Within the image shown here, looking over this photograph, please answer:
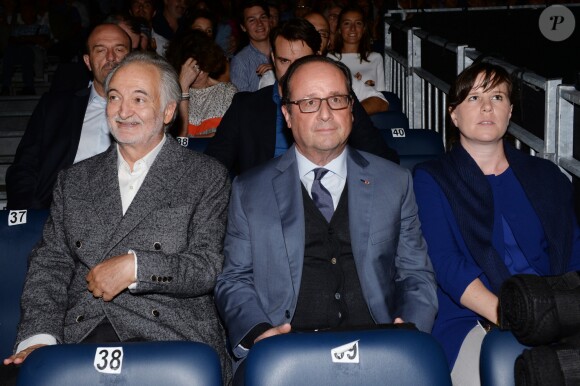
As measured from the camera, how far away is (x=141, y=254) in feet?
8.57

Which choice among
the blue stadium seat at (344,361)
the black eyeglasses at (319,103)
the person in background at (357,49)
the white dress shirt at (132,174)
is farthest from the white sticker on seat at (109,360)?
the person in background at (357,49)

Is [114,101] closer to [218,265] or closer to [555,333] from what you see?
[218,265]

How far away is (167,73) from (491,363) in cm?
146

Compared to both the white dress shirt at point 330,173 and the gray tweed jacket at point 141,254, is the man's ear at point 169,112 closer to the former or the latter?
the gray tweed jacket at point 141,254

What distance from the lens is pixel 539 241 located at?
113 inches

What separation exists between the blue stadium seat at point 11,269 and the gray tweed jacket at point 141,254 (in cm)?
25

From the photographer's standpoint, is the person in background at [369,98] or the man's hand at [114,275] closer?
the man's hand at [114,275]

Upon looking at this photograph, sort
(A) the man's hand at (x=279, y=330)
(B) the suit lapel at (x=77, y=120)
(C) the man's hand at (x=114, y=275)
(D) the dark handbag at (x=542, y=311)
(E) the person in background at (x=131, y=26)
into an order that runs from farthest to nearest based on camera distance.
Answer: (E) the person in background at (x=131, y=26) → (B) the suit lapel at (x=77, y=120) → (C) the man's hand at (x=114, y=275) → (A) the man's hand at (x=279, y=330) → (D) the dark handbag at (x=542, y=311)

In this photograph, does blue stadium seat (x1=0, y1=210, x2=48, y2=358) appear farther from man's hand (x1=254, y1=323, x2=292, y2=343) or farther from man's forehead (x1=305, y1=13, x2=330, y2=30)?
man's forehead (x1=305, y1=13, x2=330, y2=30)

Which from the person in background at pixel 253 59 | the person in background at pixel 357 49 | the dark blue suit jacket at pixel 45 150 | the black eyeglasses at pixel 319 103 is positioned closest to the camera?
the black eyeglasses at pixel 319 103

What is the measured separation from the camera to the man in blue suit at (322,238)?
2670 millimetres

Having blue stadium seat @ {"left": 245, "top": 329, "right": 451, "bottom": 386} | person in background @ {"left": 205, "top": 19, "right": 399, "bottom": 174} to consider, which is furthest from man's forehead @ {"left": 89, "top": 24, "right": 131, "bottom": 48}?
blue stadium seat @ {"left": 245, "top": 329, "right": 451, "bottom": 386}

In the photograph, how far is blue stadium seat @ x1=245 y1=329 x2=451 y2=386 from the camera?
2.07 metres

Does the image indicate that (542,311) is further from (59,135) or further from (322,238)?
(59,135)
